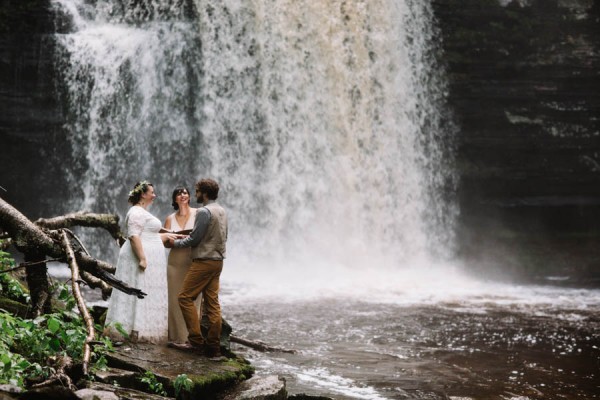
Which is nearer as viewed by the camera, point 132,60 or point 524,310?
point 524,310

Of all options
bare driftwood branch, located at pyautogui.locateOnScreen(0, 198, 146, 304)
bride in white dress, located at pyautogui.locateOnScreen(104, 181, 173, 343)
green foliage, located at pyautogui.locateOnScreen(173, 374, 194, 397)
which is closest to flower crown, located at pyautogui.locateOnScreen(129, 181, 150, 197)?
bride in white dress, located at pyautogui.locateOnScreen(104, 181, 173, 343)

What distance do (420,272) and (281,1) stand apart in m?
8.57

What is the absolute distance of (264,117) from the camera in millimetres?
17938

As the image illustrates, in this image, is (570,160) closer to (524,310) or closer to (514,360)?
(524,310)

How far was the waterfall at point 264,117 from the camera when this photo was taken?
17.5m

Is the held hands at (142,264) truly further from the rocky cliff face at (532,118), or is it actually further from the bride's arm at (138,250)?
the rocky cliff face at (532,118)

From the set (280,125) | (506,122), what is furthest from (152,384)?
(506,122)

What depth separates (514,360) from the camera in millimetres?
8125

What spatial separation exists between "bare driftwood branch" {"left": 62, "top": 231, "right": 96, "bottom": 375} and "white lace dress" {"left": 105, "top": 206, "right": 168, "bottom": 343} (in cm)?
95

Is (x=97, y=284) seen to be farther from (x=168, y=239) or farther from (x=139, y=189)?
(x=139, y=189)

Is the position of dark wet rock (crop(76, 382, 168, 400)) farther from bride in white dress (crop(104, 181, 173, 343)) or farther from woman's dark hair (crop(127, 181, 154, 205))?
woman's dark hair (crop(127, 181, 154, 205))

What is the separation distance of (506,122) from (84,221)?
46.6 feet

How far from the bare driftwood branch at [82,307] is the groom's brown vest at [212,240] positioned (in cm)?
128

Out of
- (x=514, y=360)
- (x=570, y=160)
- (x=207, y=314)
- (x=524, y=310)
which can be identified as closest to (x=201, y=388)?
(x=207, y=314)
